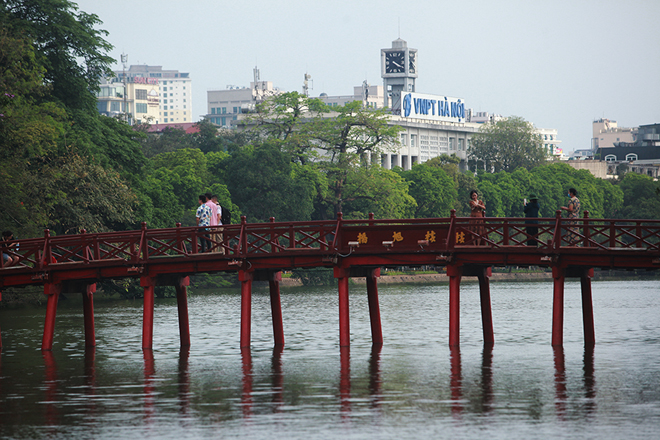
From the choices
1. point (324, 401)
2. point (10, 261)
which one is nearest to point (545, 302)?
point (10, 261)

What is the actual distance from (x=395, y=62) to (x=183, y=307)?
15503 cm

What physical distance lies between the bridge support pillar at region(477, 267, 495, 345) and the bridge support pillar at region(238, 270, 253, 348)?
8845 mm

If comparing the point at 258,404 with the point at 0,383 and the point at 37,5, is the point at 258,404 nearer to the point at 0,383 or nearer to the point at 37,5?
the point at 0,383

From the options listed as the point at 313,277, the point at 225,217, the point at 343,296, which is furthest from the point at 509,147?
the point at 343,296

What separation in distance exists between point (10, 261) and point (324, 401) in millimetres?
17028

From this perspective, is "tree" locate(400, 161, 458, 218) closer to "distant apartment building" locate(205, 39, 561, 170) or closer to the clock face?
"distant apartment building" locate(205, 39, 561, 170)

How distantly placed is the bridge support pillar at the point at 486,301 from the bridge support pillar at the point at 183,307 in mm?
11551

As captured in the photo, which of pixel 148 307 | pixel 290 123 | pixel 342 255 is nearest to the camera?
pixel 342 255

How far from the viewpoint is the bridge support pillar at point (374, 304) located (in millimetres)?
40500

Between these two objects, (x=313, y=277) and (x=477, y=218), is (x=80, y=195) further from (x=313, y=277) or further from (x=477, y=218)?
(x=313, y=277)

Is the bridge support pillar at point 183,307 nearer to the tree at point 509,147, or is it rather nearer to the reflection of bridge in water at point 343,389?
the reflection of bridge in water at point 343,389

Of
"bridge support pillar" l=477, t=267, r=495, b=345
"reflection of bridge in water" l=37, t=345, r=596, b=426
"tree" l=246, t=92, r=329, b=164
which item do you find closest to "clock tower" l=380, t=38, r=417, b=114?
"tree" l=246, t=92, r=329, b=164

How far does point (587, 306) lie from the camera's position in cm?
3991

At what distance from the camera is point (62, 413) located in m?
26.1
